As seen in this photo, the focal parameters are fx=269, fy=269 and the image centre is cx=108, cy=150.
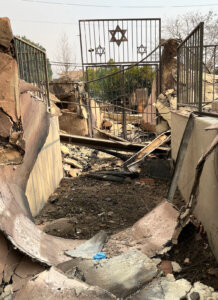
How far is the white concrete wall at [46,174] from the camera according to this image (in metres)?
3.97

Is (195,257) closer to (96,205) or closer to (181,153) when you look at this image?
(181,153)

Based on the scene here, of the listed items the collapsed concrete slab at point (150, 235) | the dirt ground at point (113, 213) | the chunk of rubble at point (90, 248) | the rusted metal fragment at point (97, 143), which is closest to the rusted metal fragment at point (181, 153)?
the collapsed concrete slab at point (150, 235)

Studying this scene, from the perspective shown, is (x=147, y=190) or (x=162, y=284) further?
(x=147, y=190)

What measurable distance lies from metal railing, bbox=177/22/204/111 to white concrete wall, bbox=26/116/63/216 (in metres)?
2.55

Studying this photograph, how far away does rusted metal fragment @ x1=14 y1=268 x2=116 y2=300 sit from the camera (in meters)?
1.86

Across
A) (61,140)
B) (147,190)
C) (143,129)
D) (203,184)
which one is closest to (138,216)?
(147,190)

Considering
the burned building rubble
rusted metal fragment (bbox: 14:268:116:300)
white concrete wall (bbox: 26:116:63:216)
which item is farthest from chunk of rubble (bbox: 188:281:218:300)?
white concrete wall (bbox: 26:116:63:216)

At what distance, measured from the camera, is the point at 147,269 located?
91.6 inches

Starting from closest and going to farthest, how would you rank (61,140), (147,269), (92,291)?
(92,291) → (147,269) → (61,140)

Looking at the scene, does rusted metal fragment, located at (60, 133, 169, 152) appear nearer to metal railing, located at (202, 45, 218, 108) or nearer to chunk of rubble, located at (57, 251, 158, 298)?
metal railing, located at (202, 45, 218, 108)

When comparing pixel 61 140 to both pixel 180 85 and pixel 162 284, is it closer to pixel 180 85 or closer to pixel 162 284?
pixel 180 85

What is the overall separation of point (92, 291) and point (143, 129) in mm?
9040

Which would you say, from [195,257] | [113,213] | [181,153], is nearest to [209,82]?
[181,153]

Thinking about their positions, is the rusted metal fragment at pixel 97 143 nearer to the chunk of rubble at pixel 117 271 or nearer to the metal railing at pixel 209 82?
the metal railing at pixel 209 82
